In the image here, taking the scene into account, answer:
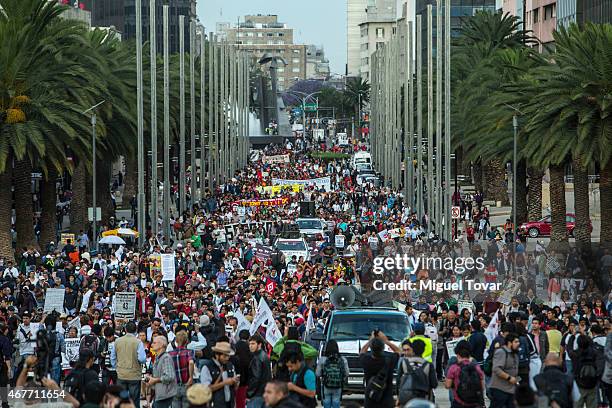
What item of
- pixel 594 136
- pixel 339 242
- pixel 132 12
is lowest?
pixel 339 242

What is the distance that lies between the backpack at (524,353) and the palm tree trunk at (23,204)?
3551 cm

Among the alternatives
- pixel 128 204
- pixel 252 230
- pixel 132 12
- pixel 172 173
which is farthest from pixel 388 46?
pixel 132 12

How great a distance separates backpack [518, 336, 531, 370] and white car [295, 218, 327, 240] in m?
36.9

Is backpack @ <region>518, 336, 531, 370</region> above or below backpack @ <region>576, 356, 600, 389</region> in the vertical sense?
above

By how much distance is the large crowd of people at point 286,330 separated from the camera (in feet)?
57.1

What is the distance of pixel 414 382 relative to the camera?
1684 cm

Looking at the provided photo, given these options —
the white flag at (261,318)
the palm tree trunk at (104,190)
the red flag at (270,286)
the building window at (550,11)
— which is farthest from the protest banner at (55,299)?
the building window at (550,11)

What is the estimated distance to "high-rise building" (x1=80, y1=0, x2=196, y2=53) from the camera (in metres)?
162

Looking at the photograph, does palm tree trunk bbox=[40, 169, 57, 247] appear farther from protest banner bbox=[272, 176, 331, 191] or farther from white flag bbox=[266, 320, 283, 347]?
white flag bbox=[266, 320, 283, 347]

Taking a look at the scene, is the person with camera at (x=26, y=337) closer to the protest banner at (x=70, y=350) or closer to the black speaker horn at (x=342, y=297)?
the protest banner at (x=70, y=350)

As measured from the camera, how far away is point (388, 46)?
355 feet

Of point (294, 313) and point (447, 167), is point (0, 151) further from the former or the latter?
point (294, 313)

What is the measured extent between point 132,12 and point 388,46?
237 ft

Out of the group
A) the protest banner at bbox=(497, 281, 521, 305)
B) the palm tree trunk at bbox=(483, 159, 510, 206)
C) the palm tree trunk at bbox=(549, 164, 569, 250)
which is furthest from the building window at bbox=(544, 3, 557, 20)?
the protest banner at bbox=(497, 281, 521, 305)
